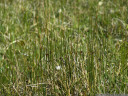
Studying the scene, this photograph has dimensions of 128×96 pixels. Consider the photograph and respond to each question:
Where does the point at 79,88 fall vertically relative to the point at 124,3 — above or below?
below

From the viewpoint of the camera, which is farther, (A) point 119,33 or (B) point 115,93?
(A) point 119,33

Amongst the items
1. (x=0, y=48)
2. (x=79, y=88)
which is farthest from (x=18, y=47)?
(x=79, y=88)

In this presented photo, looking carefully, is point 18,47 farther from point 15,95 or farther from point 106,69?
point 106,69

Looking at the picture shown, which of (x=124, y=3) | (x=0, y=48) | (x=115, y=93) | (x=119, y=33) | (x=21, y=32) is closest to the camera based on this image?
(x=115, y=93)

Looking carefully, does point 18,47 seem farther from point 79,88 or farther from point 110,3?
point 110,3

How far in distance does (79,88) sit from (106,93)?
18cm

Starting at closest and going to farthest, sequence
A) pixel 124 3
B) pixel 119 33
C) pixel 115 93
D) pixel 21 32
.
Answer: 1. pixel 115 93
2. pixel 119 33
3. pixel 21 32
4. pixel 124 3

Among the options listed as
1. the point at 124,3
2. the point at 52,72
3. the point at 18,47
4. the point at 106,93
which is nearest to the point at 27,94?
the point at 52,72

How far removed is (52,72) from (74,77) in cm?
17

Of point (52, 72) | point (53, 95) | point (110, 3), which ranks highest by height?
point (110, 3)

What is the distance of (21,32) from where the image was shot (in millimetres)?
2771

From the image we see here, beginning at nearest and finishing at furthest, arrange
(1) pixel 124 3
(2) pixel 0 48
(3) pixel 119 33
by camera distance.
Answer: (2) pixel 0 48
(3) pixel 119 33
(1) pixel 124 3

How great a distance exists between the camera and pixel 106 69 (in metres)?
1.79

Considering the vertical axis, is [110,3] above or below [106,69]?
above
